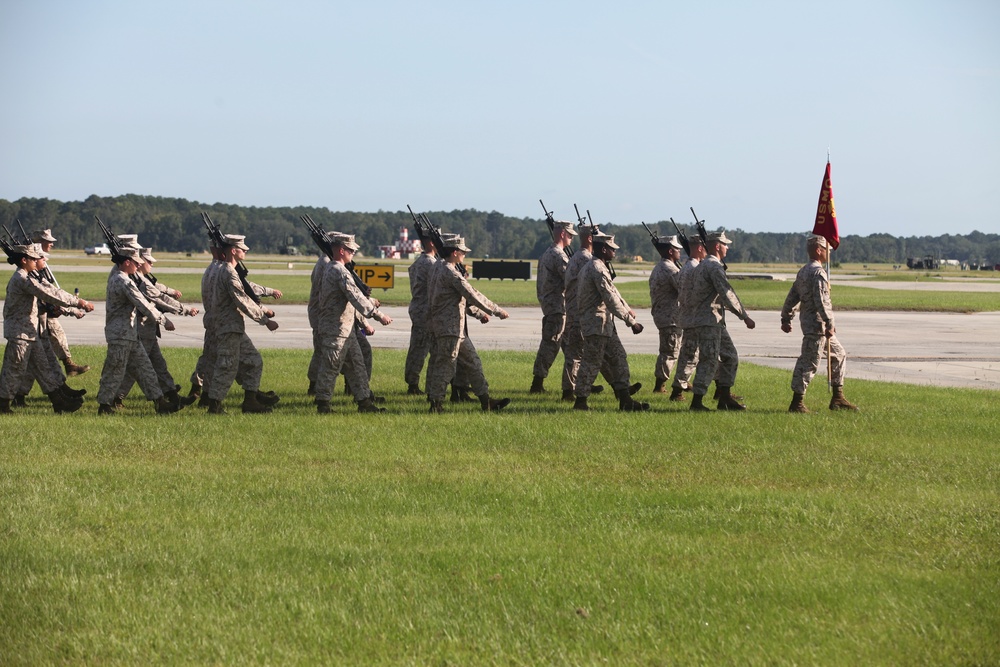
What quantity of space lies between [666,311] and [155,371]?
6.49 meters

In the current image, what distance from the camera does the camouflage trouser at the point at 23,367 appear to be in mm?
12562

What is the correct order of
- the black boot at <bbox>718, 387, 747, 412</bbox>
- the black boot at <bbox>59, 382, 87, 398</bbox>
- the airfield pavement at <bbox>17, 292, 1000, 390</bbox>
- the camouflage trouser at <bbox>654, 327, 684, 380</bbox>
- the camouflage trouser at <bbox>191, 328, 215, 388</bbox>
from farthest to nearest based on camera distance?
the airfield pavement at <bbox>17, 292, 1000, 390</bbox>, the camouflage trouser at <bbox>654, 327, 684, 380</bbox>, the camouflage trouser at <bbox>191, 328, 215, 388</bbox>, the black boot at <bbox>718, 387, 747, 412</bbox>, the black boot at <bbox>59, 382, 87, 398</bbox>

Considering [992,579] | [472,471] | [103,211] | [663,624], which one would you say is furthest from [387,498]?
[103,211]

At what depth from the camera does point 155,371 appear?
13.3 metres

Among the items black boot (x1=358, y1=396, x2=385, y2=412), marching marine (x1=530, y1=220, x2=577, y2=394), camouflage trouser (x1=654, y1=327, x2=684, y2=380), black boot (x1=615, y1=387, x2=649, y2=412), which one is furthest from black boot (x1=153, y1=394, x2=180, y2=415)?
camouflage trouser (x1=654, y1=327, x2=684, y2=380)

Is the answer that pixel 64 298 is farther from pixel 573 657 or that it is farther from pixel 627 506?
pixel 573 657

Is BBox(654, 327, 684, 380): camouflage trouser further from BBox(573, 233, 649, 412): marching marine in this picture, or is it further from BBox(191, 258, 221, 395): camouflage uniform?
BBox(191, 258, 221, 395): camouflage uniform

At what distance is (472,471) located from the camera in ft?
31.4

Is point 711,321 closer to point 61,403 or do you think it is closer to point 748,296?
point 61,403

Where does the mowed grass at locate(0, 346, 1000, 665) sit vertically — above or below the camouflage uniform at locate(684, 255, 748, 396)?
below

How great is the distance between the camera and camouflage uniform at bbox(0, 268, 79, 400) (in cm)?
1262

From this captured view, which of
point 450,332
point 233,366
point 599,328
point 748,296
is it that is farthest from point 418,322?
point 748,296

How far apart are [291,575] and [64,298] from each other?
745 cm

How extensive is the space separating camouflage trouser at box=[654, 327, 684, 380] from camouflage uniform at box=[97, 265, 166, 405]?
20.8ft
